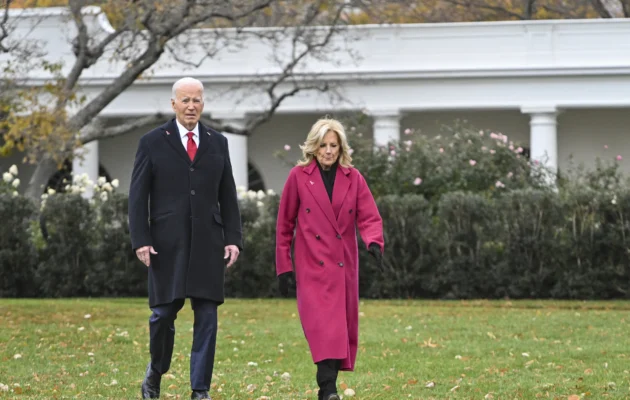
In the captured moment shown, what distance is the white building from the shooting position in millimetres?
27688

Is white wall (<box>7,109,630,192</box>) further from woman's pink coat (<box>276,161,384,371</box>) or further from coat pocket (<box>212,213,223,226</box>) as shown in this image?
coat pocket (<box>212,213,223,226</box>)

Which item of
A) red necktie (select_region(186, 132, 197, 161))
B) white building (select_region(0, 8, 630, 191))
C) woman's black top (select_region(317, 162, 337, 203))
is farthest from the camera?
white building (select_region(0, 8, 630, 191))

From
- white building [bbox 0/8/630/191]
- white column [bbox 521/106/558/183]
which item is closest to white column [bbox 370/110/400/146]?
white building [bbox 0/8/630/191]

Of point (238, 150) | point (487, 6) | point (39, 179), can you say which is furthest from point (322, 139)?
point (487, 6)

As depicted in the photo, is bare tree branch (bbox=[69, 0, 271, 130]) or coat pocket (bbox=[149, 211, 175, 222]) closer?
coat pocket (bbox=[149, 211, 175, 222])

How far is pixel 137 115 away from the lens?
95.8 feet

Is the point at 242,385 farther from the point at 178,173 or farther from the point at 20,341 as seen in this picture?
the point at 20,341

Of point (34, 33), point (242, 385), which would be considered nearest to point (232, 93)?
point (34, 33)

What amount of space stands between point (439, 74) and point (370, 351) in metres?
17.4

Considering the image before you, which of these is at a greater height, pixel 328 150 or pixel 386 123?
pixel 386 123

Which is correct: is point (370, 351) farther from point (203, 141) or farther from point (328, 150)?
point (203, 141)

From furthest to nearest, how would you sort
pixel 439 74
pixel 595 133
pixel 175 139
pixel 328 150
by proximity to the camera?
1. pixel 595 133
2. pixel 439 74
3. pixel 328 150
4. pixel 175 139

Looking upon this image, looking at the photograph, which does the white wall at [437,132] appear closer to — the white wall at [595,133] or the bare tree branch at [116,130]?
the white wall at [595,133]

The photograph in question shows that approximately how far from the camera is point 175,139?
7379mm
